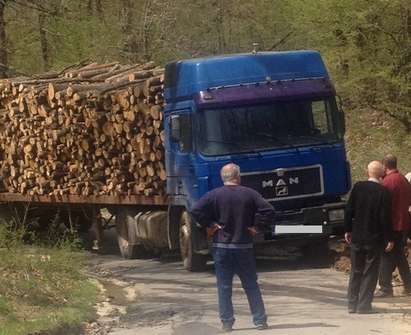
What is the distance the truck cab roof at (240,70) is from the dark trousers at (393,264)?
405cm

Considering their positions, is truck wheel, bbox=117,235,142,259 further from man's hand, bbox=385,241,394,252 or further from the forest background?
man's hand, bbox=385,241,394,252

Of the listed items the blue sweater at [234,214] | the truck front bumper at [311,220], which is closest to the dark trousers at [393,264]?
the truck front bumper at [311,220]

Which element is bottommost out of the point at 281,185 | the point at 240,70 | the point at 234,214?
the point at 234,214

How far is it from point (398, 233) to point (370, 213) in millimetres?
1427

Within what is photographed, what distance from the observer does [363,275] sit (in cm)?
1058

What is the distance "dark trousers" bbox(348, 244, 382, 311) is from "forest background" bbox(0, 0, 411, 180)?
950 centimetres

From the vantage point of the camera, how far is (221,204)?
955 cm

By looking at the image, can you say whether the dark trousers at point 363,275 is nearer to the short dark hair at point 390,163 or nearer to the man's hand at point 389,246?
the man's hand at point 389,246

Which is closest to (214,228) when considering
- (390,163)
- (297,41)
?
(390,163)

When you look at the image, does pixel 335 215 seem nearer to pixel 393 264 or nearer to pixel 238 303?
pixel 393 264

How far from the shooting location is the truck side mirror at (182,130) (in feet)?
48.1

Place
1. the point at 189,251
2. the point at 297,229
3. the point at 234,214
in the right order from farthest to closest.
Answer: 1. the point at 189,251
2. the point at 297,229
3. the point at 234,214

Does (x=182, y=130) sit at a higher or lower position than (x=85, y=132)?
lower

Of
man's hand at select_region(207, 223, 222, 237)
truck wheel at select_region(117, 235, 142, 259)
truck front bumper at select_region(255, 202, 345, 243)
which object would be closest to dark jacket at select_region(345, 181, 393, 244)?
man's hand at select_region(207, 223, 222, 237)
